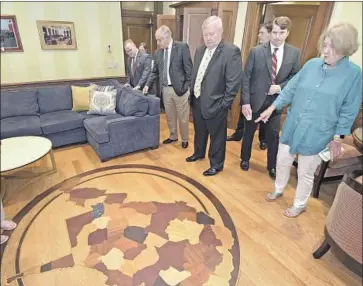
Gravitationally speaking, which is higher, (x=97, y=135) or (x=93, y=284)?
(x=97, y=135)

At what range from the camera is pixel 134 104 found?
106 inches

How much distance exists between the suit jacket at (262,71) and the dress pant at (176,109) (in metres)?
0.92

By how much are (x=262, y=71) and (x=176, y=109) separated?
1.22m

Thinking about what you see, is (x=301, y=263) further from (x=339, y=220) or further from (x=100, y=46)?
(x=100, y=46)

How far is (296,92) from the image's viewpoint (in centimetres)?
159

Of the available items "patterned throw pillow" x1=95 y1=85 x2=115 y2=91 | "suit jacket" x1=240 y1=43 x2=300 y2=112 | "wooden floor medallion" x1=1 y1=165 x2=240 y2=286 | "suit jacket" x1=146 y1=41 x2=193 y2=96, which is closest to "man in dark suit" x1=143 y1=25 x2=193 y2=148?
"suit jacket" x1=146 y1=41 x2=193 y2=96

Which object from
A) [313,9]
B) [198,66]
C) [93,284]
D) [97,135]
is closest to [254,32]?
[313,9]

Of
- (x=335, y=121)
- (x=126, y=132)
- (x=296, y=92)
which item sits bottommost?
(x=126, y=132)

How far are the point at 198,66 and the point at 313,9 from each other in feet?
5.27

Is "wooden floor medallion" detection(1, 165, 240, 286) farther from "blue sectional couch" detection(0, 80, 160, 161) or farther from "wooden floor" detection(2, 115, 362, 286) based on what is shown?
"blue sectional couch" detection(0, 80, 160, 161)

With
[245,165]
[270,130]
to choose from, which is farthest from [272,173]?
[270,130]

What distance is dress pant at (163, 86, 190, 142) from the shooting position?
2.92 m

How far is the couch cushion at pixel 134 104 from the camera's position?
8.77 ft

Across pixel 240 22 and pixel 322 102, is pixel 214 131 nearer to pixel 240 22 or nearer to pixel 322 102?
pixel 322 102
